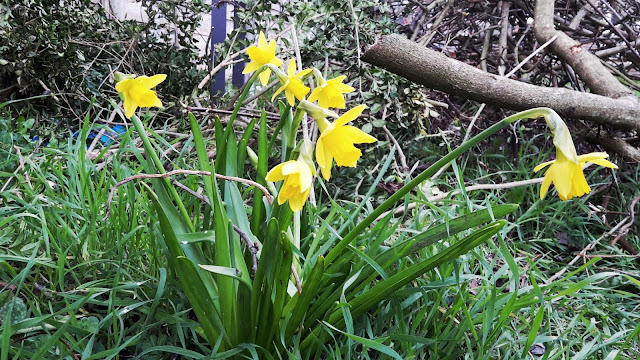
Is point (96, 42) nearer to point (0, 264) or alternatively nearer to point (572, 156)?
point (0, 264)

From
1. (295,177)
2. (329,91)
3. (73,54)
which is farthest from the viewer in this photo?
(73,54)

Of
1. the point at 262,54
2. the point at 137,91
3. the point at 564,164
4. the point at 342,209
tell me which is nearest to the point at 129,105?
the point at 137,91

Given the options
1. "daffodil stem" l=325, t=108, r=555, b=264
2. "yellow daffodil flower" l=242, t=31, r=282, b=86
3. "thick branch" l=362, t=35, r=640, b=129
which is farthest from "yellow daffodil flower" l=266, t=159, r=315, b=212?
"thick branch" l=362, t=35, r=640, b=129

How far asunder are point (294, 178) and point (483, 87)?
136cm

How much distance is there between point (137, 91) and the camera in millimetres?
949

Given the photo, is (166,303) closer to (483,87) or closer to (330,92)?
(330,92)

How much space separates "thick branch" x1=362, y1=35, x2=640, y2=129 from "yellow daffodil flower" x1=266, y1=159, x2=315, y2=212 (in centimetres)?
101

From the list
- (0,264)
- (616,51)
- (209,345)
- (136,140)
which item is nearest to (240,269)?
(209,345)

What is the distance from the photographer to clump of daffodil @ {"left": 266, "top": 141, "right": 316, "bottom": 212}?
0.70 m

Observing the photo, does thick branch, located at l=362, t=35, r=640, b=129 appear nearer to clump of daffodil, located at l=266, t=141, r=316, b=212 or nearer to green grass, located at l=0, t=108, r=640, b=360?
green grass, located at l=0, t=108, r=640, b=360

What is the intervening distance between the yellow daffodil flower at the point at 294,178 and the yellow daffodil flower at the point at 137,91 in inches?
14.3

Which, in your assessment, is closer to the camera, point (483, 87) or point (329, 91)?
point (329, 91)

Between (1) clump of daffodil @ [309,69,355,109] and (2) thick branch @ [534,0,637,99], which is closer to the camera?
(1) clump of daffodil @ [309,69,355,109]

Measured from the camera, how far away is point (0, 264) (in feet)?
3.93
